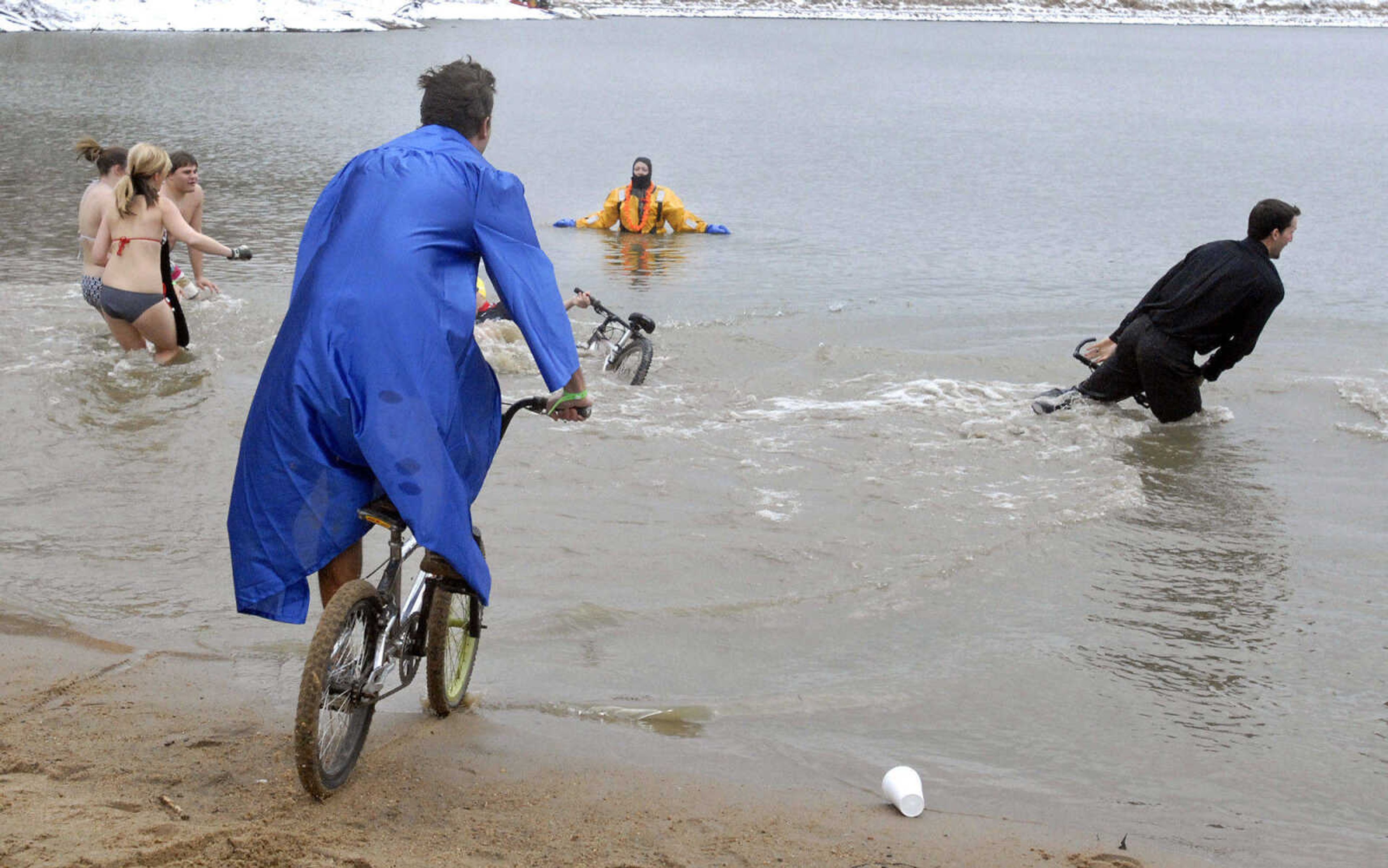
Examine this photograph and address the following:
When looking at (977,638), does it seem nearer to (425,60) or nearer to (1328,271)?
(1328,271)

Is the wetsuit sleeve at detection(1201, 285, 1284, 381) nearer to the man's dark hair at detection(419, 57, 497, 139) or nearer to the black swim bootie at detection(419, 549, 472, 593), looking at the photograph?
the man's dark hair at detection(419, 57, 497, 139)

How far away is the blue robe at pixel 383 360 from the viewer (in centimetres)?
357

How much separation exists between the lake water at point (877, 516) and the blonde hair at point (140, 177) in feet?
4.10

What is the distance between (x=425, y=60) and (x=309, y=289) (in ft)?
178

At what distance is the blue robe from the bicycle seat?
1.4 inches

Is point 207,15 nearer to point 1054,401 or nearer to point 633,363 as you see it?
point 633,363

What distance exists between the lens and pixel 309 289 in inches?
143

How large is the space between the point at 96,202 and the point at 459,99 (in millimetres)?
6749

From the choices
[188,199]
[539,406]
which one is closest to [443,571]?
[539,406]

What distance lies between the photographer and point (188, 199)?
35.1 feet

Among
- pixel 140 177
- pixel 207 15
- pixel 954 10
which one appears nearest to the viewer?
pixel 140 177

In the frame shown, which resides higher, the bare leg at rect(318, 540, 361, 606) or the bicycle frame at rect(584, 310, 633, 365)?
the bare leg at rect(318, 540, 361, 606)

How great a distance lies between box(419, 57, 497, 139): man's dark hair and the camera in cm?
381

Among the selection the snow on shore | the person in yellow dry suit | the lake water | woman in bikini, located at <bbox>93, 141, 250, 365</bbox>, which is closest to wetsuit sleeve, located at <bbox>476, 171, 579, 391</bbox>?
the lake water
